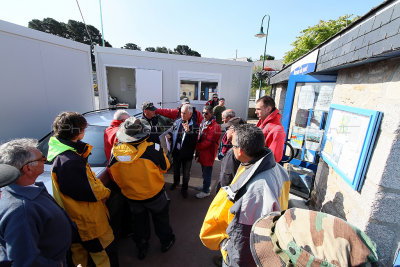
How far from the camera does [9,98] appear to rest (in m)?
3.51

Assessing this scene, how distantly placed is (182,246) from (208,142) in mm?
1724

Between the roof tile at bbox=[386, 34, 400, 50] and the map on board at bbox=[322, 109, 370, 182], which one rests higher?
the roof tile at bbox=[386, 34, 400, 50]

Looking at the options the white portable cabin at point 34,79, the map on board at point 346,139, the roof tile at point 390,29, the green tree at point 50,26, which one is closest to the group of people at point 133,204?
the map on board at point 346,139

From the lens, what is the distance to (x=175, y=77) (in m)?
8.11

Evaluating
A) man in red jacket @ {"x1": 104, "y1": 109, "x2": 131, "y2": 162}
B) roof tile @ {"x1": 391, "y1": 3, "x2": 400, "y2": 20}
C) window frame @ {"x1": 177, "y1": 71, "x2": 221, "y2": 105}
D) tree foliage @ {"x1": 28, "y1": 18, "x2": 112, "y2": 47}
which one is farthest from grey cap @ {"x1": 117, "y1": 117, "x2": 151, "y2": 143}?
tree foliage @ {"x1": 28, "y1": 18, "x2": 112, "y2": 47}

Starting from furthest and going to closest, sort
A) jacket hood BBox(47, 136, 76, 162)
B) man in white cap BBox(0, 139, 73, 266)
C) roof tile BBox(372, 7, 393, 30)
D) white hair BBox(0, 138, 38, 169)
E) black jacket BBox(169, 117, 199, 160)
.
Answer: black jacket BBox(169, 117, 199, 160) < jacket hood BBox(47, 136, 76, 162) < roof tile BBox(372, 7, 393, 30) < white hair BBox(0, 138, 38, 169) < man in white cap BBox(0, 139, 73, 266)

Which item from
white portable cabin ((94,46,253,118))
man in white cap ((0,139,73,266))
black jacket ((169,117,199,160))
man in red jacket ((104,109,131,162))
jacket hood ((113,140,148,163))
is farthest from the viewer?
white portable cabin ((94,46,253,118))

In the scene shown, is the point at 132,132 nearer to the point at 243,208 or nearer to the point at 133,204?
the point at 133,204

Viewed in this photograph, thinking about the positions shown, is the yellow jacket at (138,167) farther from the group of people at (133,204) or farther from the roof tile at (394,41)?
the roof tile at (394,41)

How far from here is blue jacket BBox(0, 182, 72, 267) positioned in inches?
44.8

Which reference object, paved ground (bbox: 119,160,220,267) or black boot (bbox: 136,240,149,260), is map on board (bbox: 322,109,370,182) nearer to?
paved ground (bbox: 119,160,220,267)

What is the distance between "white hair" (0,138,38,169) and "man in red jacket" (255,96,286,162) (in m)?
2.48

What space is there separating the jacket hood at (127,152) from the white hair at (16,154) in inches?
29.6

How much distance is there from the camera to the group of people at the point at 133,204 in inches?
37.8
